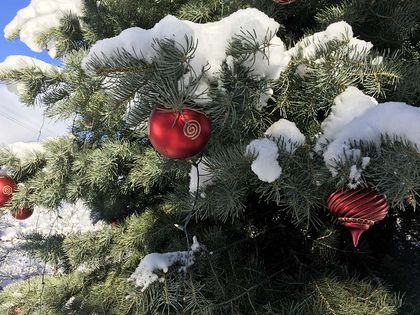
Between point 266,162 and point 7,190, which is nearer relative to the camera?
point 266,162

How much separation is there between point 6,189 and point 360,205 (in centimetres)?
123

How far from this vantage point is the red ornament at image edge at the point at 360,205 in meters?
0.63

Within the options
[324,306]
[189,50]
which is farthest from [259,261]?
[189,50]

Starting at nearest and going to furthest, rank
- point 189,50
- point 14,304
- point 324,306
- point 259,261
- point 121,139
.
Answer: point 189,50
point 324,306
point 259,261
point 121,139
point 14,304

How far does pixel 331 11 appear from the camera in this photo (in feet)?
3.34

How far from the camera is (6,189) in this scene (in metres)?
1.40

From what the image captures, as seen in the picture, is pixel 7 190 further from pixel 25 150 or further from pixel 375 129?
pixel 375 129

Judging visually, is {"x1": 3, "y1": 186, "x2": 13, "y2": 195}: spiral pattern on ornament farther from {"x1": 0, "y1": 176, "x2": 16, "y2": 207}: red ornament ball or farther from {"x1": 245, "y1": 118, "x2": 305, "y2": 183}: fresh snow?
{"x1": 245, "y1": 118, "x2": 305, "y2": 183}: fresh snow

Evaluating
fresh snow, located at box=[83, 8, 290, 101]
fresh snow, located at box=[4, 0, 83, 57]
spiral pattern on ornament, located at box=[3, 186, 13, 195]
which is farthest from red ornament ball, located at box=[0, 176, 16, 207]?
fresh snow, located at box=[83, 8, 290, 101]

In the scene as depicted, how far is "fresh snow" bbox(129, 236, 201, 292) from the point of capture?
0.93 meters

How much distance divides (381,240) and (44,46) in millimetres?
1432

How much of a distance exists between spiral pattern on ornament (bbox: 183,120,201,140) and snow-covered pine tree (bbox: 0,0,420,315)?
4cm

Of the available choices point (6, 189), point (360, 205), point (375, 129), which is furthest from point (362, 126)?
point (6, 189)

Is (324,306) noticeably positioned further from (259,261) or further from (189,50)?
(189,50)
